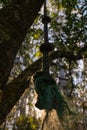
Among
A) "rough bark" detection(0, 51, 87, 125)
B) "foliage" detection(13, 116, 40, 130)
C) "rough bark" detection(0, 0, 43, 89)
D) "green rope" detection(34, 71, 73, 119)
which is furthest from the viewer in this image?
"foliage" detection(13, 116, 40, 130)

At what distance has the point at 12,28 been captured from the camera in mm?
3135

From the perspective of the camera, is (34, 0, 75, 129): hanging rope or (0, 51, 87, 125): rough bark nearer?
(34, 0, 75, 129): hanging rope

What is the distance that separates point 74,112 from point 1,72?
0.81 metres

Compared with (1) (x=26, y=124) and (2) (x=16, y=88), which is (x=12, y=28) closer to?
(2) (x=16, y=88)

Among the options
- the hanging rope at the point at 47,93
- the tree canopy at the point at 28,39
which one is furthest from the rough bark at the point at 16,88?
the hanging rope at the point at 47,93

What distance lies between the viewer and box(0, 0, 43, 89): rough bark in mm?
2984

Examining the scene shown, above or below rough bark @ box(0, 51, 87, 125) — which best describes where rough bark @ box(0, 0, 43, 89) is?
above

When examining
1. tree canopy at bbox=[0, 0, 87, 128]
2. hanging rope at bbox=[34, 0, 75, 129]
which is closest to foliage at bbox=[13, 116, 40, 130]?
tree canopy at bbox=[0, 0, 87, 128]

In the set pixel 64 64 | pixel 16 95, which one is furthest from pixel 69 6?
pixel 16 95

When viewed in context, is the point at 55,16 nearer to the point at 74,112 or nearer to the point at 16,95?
the point at 16,95

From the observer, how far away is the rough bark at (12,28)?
298cm

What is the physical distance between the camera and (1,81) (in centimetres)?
299

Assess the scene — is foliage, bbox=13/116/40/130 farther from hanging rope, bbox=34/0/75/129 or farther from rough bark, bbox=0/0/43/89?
hanging rope, bbox=34/0/75/129

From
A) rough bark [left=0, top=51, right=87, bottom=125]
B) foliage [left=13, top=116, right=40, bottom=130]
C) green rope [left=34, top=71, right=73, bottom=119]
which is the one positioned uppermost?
green rope [left=34, top=71, right=73, bottom=119]
